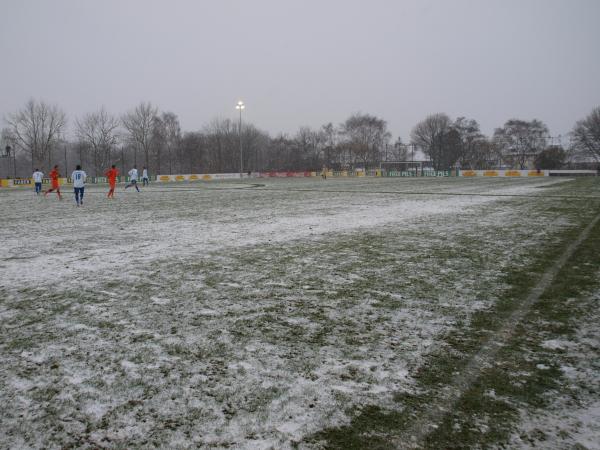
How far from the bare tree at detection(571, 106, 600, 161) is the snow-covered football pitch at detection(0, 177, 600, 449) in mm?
79223

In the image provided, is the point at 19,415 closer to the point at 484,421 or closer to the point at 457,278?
the point at 484,421

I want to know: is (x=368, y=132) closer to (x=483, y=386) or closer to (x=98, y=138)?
(x=98, y=138)

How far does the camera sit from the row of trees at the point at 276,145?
72.1 meters

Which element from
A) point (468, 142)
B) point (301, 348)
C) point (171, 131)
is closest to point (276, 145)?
point (171, 131)

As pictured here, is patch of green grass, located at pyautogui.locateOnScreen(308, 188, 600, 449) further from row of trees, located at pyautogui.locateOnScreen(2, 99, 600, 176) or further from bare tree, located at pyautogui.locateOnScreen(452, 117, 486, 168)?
bare tree, located at pyautogui.locateOnScreen(452, 117, 486, 168)

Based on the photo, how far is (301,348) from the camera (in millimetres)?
3602

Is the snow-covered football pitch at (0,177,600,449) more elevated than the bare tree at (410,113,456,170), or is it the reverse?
the bare tree at (410,113,456,170)

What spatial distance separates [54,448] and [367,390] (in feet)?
6.40

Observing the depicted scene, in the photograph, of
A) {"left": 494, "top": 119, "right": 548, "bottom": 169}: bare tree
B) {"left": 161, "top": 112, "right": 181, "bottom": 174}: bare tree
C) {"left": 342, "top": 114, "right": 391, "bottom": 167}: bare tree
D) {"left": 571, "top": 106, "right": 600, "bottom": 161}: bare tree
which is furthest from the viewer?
{"left": 342, "top": 114, "right": 391, "bottom": 167}: bare tree

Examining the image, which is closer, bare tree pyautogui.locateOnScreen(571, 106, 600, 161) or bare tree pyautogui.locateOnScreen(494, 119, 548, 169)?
bare tree pyautogui.locateOnScreen(571, 106, 600, 161)

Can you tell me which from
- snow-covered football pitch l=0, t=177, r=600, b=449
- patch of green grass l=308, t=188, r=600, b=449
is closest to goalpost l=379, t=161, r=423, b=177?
snow-covered football pitch l=0, t=177, r=600, b=449

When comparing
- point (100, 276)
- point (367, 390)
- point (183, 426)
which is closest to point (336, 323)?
point (367, 390)

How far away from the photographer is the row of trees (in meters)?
72.1

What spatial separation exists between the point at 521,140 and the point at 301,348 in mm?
108992
